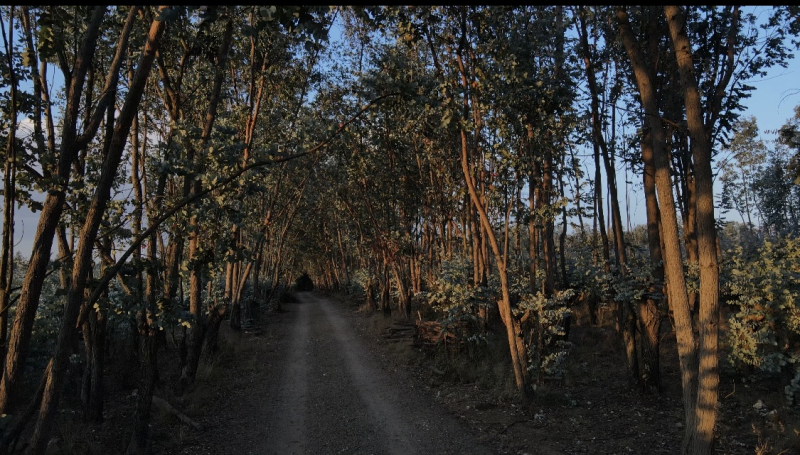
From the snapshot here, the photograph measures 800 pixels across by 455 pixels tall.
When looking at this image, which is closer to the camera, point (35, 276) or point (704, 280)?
point (35, 276)

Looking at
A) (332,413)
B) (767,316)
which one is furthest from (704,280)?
(332,413)

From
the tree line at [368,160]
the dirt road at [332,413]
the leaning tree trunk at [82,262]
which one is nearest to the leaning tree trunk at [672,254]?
the tree line at [368,160]

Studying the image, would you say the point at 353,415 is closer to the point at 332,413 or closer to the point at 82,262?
the point at 332,413

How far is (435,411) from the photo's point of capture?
948cm

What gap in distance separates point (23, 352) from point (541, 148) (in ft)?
30.0

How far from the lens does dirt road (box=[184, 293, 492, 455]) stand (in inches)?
311

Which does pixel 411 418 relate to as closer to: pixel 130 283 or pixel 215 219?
pixel 215 219

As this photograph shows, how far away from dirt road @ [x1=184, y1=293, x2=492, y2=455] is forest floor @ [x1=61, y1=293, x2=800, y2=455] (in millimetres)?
28

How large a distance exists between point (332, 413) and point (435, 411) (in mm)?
2037

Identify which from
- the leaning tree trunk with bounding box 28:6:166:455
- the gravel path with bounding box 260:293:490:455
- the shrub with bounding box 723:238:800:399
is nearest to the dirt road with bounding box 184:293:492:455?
the gravel path with bounding box 260:293:490:455

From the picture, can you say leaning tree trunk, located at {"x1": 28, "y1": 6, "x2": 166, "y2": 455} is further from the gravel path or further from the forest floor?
the gravel path

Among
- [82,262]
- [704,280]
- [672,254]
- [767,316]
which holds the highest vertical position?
[82,262]

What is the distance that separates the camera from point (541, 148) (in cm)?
1028

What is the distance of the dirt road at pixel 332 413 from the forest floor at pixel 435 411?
0.09 feet
